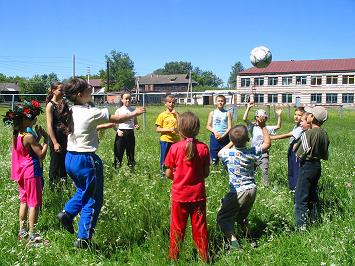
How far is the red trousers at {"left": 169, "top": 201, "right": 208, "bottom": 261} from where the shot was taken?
4301 mm

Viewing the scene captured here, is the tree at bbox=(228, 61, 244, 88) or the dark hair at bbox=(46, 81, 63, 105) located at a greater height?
the tree at bbox=(228, 61, 244, 88)

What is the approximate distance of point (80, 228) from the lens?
4520 millimetres

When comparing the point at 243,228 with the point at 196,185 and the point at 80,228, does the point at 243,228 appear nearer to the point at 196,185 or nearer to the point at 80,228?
the point at 196,185

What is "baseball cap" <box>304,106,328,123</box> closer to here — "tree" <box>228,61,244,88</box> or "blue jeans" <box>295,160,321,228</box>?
"blue jeans" <box>295,160,321,228</box>

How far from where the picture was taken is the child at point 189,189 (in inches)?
169

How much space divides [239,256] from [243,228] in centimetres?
83

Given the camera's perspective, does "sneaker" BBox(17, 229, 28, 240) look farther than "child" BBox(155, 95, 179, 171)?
No

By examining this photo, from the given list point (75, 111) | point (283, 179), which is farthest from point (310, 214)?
point (75, 111)

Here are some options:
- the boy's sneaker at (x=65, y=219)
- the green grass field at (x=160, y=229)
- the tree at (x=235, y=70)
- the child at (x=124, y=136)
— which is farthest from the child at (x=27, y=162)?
the tree at (x=235, y=70)

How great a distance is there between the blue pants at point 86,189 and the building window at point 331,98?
3237 inches

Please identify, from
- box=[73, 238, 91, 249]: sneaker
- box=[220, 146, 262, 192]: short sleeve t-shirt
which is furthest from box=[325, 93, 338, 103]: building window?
box=[73, 238, 91, 249]: sneaker

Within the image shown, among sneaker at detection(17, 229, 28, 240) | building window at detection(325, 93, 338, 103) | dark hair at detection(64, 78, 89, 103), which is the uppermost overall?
building window at detection(325, 93, 338, 103)

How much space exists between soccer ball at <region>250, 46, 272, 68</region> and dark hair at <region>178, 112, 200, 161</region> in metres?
10.1

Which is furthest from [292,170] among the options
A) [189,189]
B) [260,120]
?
[189,189]
